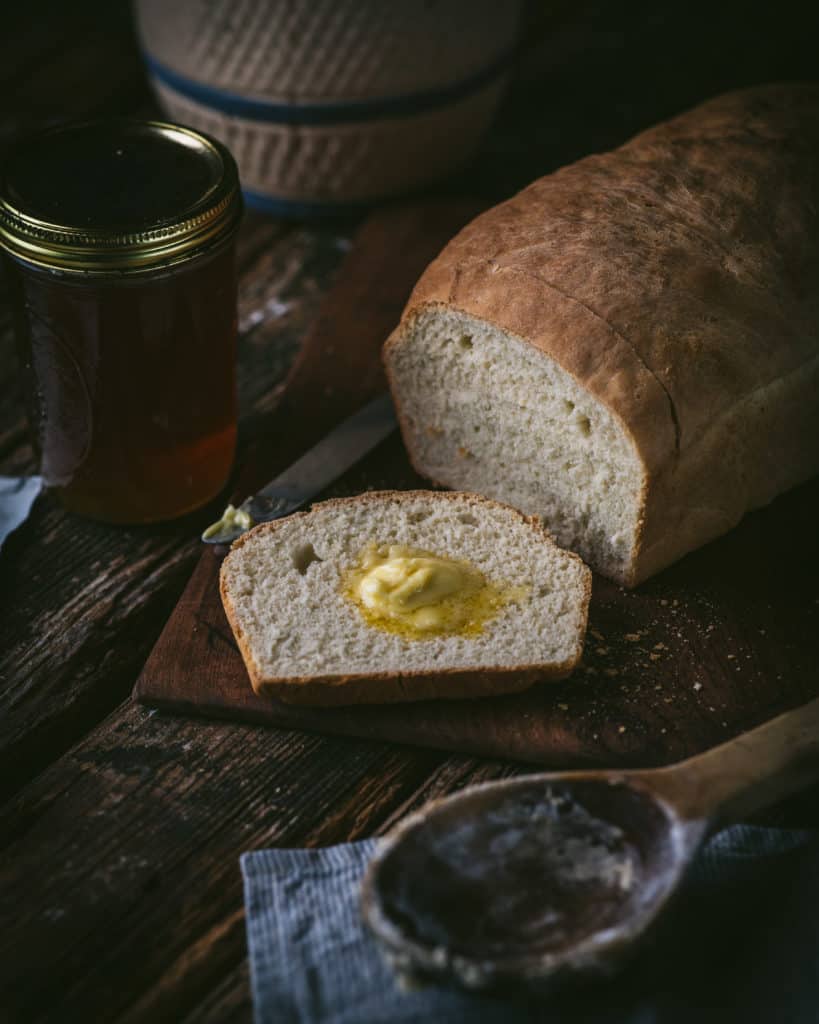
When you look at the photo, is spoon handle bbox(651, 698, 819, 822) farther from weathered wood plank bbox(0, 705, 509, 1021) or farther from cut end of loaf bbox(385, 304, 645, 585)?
cut end of loaf bbox(385, 304, 645, 585)

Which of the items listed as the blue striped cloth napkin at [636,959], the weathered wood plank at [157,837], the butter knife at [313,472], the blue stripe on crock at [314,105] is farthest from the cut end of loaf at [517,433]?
the blue stripe on crock at [314,105]

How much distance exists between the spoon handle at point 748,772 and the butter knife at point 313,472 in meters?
1.17

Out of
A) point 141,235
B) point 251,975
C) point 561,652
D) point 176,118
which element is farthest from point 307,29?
point 251,975

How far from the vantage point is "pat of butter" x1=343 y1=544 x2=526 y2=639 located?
247 centimetres

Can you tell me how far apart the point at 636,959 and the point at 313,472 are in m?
1.46

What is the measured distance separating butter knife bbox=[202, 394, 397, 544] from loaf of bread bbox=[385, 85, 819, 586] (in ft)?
0.46

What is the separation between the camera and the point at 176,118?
402 centimetres

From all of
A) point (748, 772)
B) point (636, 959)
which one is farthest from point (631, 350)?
point (636, 959)

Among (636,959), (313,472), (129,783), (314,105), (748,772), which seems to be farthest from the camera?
(314,105)

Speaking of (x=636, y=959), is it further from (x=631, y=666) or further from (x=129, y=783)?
(x=129, y=783)

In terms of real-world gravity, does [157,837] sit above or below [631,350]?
below

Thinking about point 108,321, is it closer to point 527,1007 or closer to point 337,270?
point 337,270

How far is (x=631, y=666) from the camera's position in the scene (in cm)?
255

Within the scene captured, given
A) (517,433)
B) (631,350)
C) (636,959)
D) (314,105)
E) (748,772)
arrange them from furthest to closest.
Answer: (314,105)
(517,433)
(631,350)
(748,772)
(636,959)
